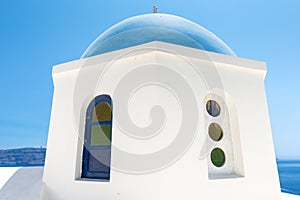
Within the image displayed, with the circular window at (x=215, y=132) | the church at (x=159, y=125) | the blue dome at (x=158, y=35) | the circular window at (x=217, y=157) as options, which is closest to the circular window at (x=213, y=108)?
the church at (x=159, y=125)

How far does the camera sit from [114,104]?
3795mm

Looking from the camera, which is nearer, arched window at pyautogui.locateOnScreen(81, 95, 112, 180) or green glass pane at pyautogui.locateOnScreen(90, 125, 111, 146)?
arched window at pyautogui.locateOnScreen(81, 95, 112, 180)

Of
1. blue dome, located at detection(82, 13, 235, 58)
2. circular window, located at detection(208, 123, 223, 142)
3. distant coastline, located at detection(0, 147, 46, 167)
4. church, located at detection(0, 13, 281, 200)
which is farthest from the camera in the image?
distant coastline, located at detection(0, 147, 46, 167)

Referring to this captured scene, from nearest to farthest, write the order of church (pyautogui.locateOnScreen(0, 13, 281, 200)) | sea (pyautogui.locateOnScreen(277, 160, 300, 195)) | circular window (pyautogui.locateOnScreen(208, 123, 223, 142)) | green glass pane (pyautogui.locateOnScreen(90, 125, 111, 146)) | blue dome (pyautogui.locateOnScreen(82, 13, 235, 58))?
church (pyautogui.locateOnScreen(0, 13, 281, 200)) < green glass pane (pyautogui.locateOnScreen(90, 125, 111, 146)) < circular window (pyautogui.locateOnScreen(208, 123, 223, 142)) < blue dome (pyautogui.locateOnScreen(82, 13, 235, 58)) < sea (pyautogui.locateOnScreen(277, 160, 300, 195))

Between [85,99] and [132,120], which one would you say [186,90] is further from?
[85,99]

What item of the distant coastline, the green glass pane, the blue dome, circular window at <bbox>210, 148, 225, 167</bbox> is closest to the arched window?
the green glass pane

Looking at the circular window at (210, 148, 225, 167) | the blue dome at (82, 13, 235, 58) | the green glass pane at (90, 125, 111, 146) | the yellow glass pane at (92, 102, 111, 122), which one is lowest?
the circular window at (210, 148, 225, 167)

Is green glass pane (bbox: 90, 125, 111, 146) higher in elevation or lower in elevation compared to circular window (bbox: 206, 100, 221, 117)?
lower

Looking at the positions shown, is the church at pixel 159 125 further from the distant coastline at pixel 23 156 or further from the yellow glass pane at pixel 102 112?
the distant coastline at pixel 23 156

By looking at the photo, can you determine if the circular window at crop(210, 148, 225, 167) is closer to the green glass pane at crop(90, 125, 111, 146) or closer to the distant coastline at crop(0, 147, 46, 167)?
the green glass pane at crop(90, 125, 111, 146)

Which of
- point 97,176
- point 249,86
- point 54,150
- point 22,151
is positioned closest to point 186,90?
point 249,86

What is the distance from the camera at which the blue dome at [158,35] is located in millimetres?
4527

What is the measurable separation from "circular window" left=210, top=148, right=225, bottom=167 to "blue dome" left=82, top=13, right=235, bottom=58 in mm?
2499

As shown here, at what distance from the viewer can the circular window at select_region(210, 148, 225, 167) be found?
13.6ft
